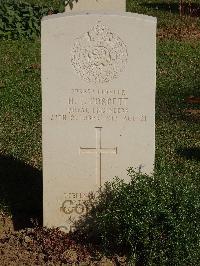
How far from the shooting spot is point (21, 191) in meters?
6.33

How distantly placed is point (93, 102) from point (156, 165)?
6.02ft

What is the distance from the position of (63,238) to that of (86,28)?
5.50 feet

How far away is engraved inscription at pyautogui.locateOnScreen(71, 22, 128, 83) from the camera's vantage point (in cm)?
491

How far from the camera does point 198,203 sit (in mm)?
4723

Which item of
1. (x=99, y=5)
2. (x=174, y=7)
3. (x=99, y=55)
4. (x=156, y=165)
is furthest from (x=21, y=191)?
(x=174, y=7)

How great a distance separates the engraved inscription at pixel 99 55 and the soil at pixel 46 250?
1.29 metres

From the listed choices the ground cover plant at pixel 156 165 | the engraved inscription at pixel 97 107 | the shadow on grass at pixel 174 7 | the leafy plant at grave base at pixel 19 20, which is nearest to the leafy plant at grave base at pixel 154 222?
the ground cover plant at pixel 156 165

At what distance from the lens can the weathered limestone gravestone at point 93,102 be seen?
4.89 metres

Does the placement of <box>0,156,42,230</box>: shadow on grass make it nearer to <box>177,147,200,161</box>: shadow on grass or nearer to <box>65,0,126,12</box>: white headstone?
<box>177,147,200,161</box>: shadow on grass

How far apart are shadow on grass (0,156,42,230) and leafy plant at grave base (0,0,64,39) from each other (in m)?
5.85

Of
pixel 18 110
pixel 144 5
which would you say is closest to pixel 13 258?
pixel 18 110

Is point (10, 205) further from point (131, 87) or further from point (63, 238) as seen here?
point (131, 87)

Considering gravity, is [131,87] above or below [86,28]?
below

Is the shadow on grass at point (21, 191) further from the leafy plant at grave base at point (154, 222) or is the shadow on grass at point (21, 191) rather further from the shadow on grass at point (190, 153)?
the shadow on grass at point (190, 153)
